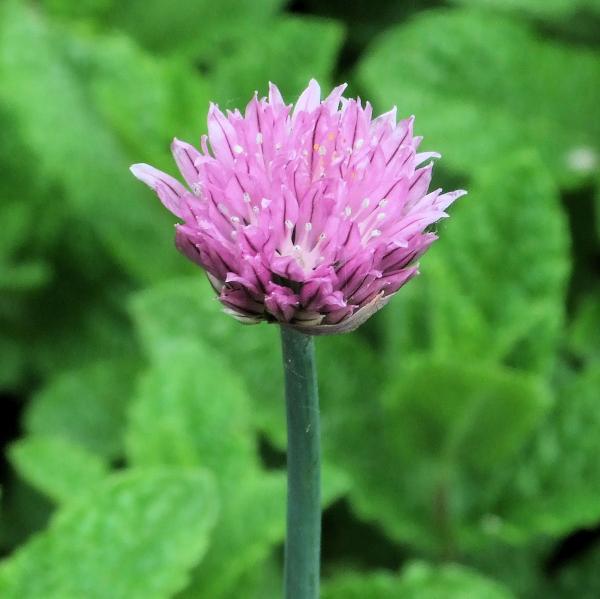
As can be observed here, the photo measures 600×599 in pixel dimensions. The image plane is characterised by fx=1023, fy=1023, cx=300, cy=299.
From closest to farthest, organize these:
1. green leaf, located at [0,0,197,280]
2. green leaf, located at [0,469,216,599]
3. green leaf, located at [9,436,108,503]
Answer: green leaf, located at [0,469,216,599], green leaf, located at [9,436,108,503], green leaf, located at [0,0,197,280]

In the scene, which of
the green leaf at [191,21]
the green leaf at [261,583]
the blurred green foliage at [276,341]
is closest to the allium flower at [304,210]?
the blurred green foliage at [276,341]

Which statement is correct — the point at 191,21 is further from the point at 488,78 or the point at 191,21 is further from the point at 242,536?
the point at 242,536

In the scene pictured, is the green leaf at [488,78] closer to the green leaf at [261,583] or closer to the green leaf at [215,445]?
the green leaf at [215,445]

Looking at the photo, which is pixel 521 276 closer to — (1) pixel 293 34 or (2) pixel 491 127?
(2) pixel 491 127

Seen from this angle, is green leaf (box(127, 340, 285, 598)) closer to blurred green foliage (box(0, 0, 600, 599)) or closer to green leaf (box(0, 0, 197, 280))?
blurred green foliage (box(0, 0, 600, 599))

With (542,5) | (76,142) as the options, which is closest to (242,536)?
(76,142)

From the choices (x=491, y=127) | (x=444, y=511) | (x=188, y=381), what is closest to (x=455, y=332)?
(x=444, y=511)

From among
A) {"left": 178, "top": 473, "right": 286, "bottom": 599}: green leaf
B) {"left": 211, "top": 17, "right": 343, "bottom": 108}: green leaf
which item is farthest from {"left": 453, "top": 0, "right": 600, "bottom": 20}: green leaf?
{"left": 178, "top": 473, "right": 286, "bottom": 599}: green leaf
